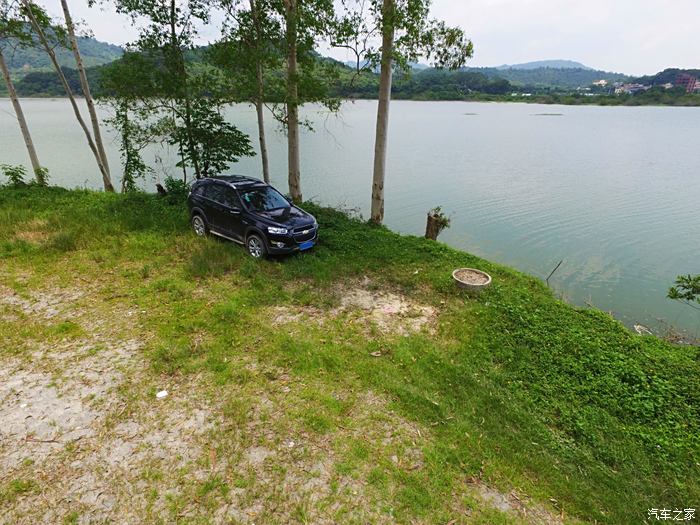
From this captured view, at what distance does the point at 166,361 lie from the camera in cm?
650

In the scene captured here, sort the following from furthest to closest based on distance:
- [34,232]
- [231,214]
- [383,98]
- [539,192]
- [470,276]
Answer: [539,192] → [383,98] → [34,232] → [231,214] → [470,276]

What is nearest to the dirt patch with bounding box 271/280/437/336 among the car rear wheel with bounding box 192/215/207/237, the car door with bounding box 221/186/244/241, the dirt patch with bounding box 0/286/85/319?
the car door with bounding box 221/186/244/241

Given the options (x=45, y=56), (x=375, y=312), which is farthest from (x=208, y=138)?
(x=45, y=56)

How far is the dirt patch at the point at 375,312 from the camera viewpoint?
7945 mm

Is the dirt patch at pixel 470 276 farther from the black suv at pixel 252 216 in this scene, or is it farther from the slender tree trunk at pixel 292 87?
the slender tree trunk at pixel 292 87

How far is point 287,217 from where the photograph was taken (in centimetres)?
1048

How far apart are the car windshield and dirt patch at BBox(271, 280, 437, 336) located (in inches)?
130

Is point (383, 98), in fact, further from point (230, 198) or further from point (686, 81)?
point (686, 81)

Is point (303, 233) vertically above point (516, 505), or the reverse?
point (303, 233)

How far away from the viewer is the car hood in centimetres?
1017

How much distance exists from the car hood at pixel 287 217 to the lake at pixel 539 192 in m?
5.45

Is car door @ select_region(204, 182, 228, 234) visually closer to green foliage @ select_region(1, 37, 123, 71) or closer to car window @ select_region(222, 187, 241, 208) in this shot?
car window @ select_region(222, 187, 241, 208)

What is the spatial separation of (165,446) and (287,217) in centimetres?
668

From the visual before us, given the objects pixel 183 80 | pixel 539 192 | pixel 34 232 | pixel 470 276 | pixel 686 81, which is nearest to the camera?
pixel 470 276
